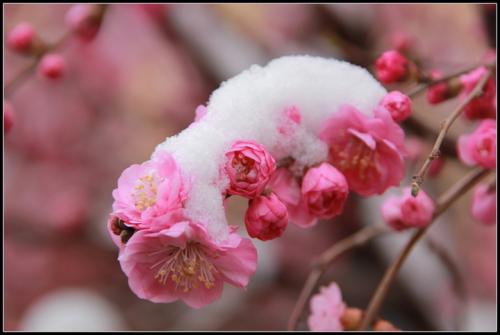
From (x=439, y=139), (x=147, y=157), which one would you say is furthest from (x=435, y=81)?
(x=147, y=157)

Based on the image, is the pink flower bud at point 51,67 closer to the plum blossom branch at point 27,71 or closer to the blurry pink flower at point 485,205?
the plum blossom branch at point 27,71

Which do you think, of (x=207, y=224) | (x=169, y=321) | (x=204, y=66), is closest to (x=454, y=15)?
(x=204, y=66)

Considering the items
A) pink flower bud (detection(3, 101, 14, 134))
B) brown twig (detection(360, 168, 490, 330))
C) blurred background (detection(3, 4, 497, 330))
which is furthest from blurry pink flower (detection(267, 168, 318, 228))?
blurred background (detection(3, 4, 497, 330))

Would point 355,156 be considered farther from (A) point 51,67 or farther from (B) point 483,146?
(A) point 51,67

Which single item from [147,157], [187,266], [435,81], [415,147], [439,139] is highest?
[147,157]

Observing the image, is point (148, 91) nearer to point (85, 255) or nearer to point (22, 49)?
point (85, 255)

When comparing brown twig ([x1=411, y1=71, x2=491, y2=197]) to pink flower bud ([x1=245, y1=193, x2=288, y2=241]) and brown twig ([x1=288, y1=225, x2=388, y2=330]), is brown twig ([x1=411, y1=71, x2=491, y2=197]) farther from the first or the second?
brown twig ([x1=288, y1=225, x2=388, y2=330])
